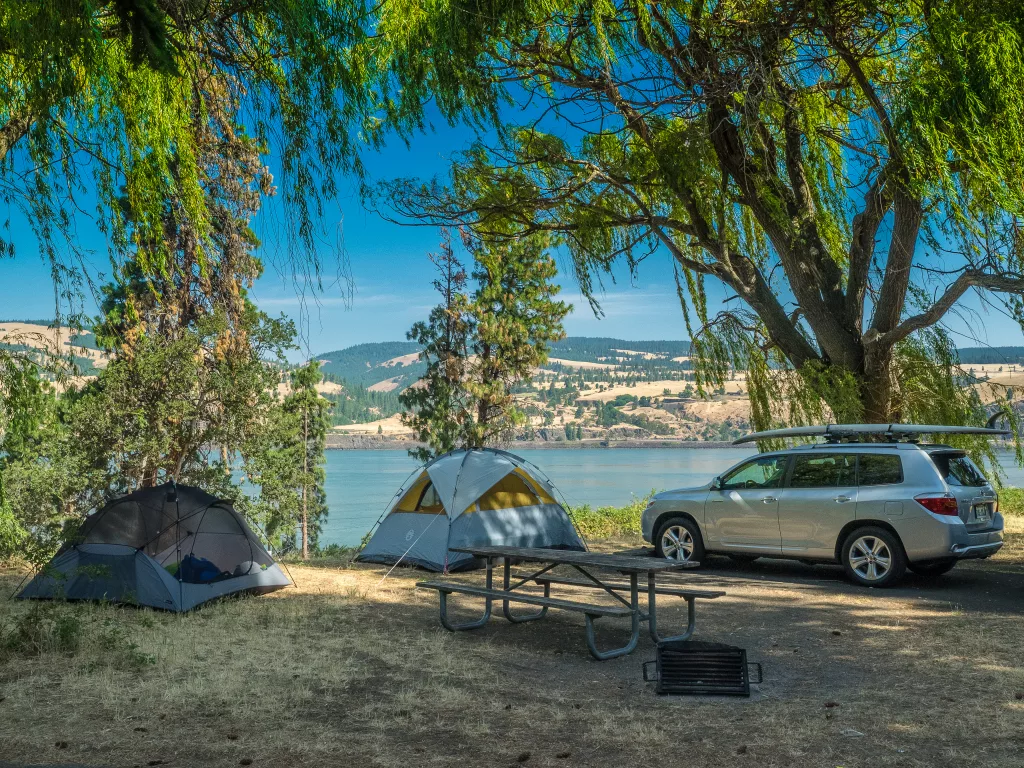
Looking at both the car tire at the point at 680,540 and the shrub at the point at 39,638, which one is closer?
the shrub at the point at 39,638

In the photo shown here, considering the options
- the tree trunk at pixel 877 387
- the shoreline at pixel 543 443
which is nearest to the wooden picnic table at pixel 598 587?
the tree trunk at pixel 877 387

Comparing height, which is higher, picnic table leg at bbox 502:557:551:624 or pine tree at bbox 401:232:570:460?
pine tree at bbox 401:232:570:460

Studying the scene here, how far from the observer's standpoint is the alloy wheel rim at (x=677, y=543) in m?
11.9

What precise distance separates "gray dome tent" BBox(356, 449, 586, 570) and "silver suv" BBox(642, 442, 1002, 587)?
194 centimetres

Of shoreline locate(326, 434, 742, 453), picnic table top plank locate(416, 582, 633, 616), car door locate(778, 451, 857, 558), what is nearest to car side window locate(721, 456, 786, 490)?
car door locate(778, 451, 857, 558)

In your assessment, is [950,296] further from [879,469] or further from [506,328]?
[506,328]

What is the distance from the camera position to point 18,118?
4793 mm

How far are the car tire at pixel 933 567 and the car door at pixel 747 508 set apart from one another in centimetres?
157

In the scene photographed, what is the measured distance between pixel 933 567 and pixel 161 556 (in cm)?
882

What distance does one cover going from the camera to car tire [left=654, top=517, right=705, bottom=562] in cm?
1175

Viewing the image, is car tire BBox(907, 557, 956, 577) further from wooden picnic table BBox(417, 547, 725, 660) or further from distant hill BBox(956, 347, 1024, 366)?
wooden picnic table BBox(417, 547, 725, 660)

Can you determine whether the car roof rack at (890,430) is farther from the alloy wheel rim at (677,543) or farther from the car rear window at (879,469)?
the alloy wheel rim at (677,543)

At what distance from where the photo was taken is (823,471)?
10.8 meters

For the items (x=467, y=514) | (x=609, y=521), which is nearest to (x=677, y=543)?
(x=467, y=514)
